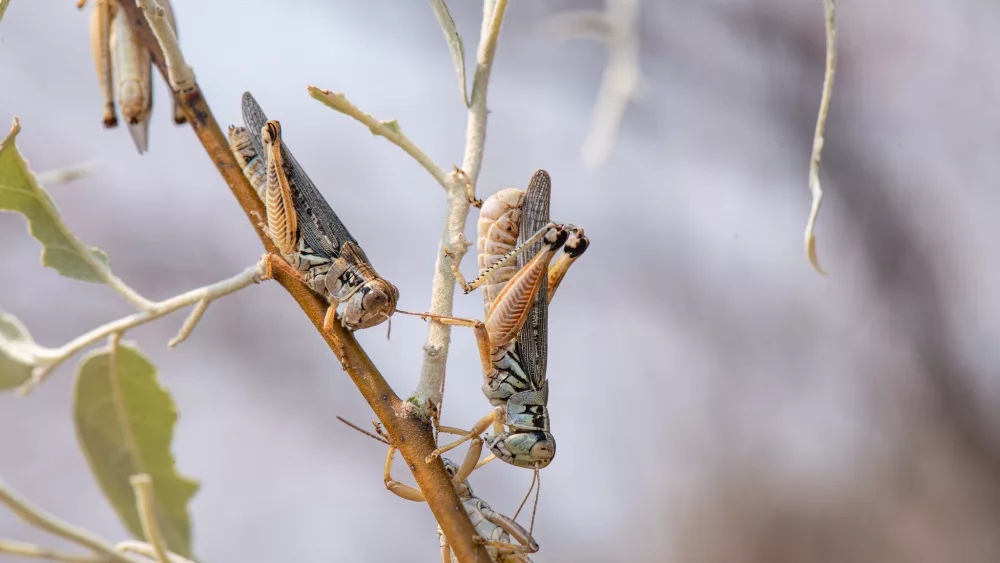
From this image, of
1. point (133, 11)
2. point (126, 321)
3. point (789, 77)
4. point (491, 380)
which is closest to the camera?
point (126, 321)

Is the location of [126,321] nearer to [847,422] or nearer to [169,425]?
[169,425]

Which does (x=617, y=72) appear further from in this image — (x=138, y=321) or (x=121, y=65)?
(x=138, y=321)

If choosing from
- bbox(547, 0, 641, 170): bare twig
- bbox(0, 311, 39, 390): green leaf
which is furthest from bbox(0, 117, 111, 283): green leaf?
bbox(547, 0, 641, 170): bare twig

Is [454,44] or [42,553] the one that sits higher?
[454,44]

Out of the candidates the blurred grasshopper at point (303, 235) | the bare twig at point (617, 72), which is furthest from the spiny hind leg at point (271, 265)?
the bare twig at point (617, 72)

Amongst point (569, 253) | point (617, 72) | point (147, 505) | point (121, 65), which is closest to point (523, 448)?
point (569, 253)

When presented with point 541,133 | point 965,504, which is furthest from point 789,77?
point 965,504

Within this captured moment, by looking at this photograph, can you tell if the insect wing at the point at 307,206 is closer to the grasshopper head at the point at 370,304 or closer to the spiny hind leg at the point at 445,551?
the grasshopper head at the point at 370,304
